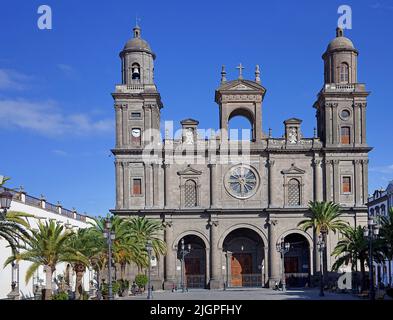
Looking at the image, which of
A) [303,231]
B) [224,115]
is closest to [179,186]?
[224,115]

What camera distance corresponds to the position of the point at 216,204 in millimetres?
68125

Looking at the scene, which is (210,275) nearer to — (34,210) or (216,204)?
(216,204)

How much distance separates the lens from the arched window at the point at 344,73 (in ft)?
226

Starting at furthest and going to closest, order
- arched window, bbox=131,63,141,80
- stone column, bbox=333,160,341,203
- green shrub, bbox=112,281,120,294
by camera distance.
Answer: arched window, bbox=131,63,141,80 → stone column, bbox=333,160,341,203 → green shrub, bbox=112,281,120,294

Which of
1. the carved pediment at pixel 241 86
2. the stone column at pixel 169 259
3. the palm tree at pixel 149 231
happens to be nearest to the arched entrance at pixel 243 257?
the stone column at pixel 169 259

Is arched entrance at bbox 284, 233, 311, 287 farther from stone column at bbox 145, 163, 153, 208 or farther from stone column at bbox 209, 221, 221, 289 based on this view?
stone column at bbox 145, 163, 153, 208

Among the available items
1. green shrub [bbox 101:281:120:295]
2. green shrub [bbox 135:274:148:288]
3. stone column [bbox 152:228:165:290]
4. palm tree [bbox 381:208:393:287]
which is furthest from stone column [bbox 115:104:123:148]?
palm tree [bbox 381:208:393:287]

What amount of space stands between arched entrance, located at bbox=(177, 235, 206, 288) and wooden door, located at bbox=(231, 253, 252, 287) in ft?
11.2

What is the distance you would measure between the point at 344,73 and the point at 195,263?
2640 centimetres

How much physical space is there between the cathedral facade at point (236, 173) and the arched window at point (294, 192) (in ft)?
0.35

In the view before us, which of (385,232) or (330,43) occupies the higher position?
(330,43)

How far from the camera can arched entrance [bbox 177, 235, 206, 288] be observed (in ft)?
225

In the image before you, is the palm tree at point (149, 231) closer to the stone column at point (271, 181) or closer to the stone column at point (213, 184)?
the stone column at point (213, 184)
